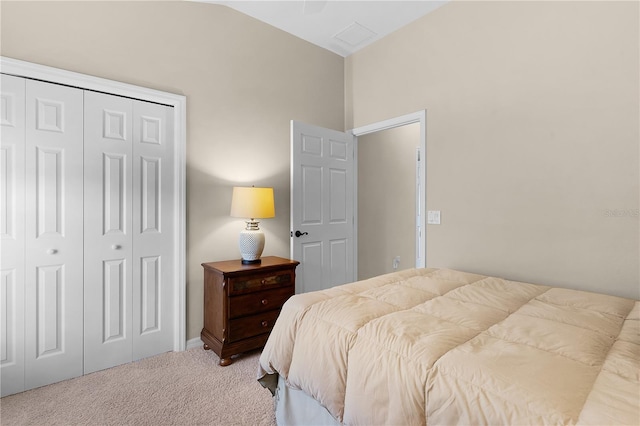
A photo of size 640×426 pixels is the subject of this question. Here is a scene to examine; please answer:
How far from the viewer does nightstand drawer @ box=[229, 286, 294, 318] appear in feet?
8.32

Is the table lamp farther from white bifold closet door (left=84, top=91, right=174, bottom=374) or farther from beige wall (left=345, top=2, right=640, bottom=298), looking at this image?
beige wall (left=345, top=2, right=640, bottom=298)

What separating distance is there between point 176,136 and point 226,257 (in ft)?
3.61

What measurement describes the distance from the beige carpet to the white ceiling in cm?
283

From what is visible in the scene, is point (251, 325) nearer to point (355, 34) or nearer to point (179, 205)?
point (179, 205)

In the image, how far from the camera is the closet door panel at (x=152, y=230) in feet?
8.34

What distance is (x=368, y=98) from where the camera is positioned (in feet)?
11.8

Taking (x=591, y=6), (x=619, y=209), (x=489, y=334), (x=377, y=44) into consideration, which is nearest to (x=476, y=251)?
(x=619, y=209)

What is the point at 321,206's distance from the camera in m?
3.46

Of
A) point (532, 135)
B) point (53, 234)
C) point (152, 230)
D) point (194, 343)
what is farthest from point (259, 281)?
point (532, 135)

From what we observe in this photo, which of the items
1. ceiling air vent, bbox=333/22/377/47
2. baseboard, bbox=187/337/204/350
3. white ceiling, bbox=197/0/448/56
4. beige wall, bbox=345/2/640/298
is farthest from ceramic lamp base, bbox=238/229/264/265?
ceiling air vent, bbox=333/22/377/47

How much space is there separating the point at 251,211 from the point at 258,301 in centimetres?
72

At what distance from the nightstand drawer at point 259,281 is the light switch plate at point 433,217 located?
133 cm

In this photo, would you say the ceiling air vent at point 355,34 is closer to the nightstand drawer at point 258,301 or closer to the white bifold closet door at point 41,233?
the white bifold closet door at point 41,233

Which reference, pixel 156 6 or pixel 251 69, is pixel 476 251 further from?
pixel 156 6
